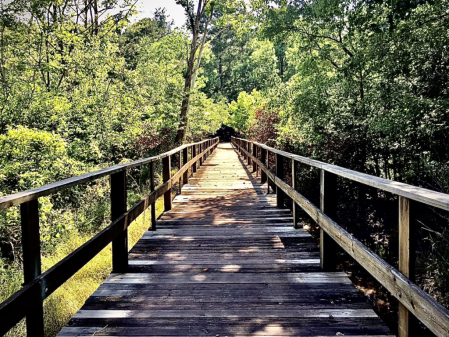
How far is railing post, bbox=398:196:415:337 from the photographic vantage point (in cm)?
205

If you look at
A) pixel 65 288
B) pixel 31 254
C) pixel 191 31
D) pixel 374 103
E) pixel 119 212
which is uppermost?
pixel 191 31

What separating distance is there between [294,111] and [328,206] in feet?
29.1

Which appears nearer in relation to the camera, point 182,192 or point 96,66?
point 182,192

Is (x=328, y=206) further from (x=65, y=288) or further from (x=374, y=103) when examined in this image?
(x=374, y=103)

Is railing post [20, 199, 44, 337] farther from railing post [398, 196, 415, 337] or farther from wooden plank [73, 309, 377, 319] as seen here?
railing post [398, 196, 415, 337]

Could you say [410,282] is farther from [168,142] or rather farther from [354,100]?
[168,142]

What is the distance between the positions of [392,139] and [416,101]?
1.69 meters

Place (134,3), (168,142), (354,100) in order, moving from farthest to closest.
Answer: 1. (168,142)
2. (134,3)
3. (354,100)

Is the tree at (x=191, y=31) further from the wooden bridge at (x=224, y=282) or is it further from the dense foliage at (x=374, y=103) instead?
the wooden bridge at (x=224, y=282)

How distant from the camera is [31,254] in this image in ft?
6.72

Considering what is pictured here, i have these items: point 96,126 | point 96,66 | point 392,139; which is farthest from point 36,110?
point 392,139

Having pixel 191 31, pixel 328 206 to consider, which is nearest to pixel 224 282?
pixel 328 206

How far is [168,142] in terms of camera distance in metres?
20.4

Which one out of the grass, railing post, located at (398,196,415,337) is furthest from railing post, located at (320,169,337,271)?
the grass
